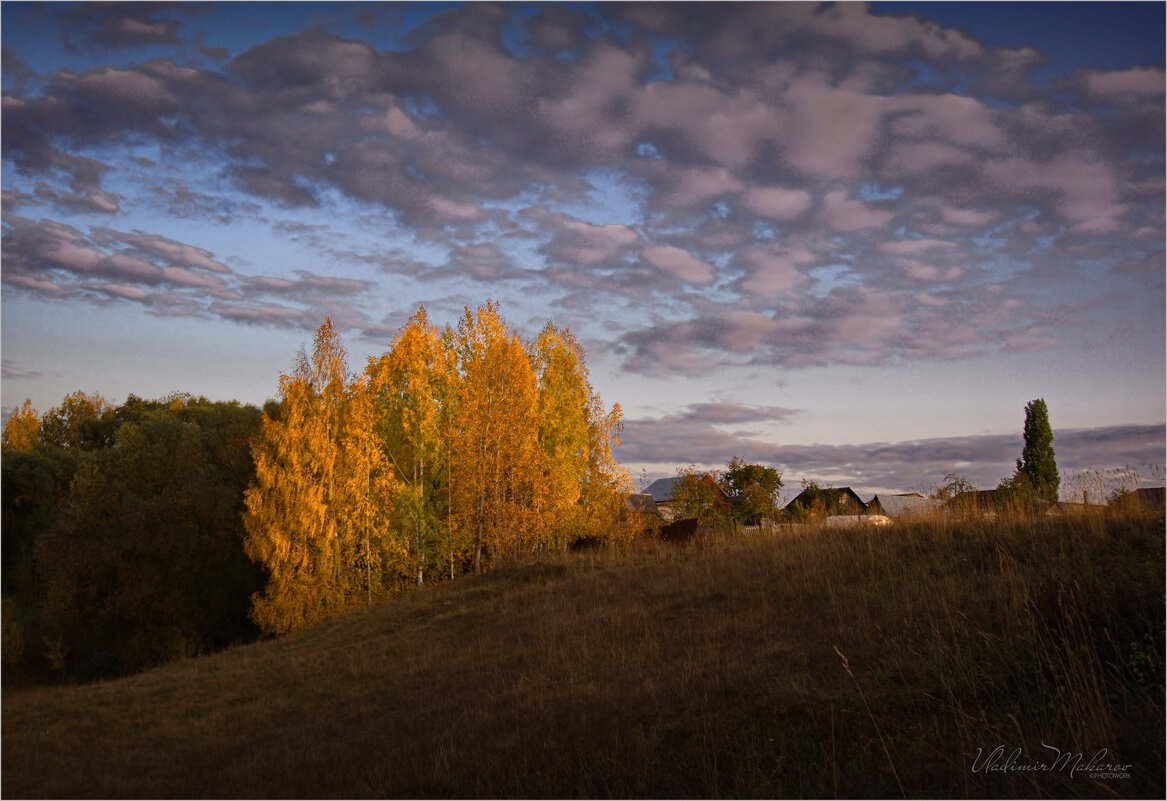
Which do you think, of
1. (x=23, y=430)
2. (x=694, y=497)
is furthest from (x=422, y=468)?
(x=23, y=430)

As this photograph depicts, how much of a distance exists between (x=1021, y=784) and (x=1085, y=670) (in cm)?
190

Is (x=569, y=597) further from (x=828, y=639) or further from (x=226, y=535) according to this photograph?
(x=226, y=535)

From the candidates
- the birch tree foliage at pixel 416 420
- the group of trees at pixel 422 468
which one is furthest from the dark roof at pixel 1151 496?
the birch tree foliage at pixel 416 420

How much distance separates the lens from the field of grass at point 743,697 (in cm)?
597

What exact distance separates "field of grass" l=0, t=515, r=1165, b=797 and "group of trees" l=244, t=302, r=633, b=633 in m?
11.2

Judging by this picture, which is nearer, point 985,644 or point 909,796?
point 909,796

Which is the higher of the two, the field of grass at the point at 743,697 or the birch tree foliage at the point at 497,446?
the birch tree foliage at the point at 497,446

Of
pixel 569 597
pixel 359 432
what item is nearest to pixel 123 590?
pixel 359 432

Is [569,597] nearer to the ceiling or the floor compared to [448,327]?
nearer to the floor

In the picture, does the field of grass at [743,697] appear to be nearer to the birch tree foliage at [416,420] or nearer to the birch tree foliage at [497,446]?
the birch tree foliage at [497,446]

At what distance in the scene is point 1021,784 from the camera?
205 inches

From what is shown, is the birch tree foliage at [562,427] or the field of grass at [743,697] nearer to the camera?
the field of grass at [743,697]

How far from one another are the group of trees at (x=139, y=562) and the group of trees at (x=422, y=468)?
3.16 metres

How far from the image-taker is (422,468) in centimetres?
3186
